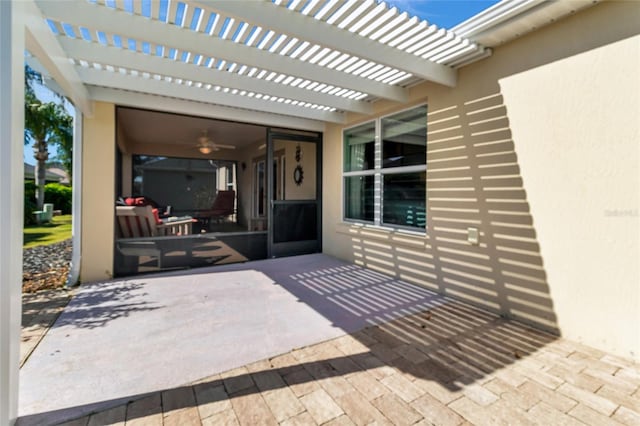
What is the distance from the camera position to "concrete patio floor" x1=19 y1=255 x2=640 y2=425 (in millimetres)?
1695

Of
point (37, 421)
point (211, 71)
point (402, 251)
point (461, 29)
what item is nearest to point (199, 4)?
point (211, 71)

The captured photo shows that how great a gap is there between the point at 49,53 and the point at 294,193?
13.5 ft

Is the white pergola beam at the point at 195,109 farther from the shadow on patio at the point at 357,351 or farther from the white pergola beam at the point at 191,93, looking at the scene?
the shadow on patio at the point at 357,351

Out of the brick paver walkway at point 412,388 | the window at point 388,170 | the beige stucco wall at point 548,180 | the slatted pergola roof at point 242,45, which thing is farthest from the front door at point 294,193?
the brick paver walkway at point 412,388

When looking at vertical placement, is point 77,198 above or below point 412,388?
above

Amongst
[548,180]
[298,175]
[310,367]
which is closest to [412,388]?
[310,367]

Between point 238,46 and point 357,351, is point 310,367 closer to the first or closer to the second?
point 357,351

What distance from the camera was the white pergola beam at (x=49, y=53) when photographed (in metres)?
2.01

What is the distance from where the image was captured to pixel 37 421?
5.26ft

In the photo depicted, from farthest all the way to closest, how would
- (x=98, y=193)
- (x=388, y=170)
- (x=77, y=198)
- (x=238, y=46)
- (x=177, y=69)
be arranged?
(x=388, y=170)
(x=98, y=193)
(x=77, y=198)
(x=177, y=69)
(x=238, y=46)

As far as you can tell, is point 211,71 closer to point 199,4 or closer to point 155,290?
point 199,4

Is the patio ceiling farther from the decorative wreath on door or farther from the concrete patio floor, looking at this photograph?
the concrete patio floor

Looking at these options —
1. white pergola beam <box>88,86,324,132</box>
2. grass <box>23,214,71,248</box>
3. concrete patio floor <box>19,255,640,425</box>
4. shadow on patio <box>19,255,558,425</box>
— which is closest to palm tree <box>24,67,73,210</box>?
grass <box>23,214,71,248</box>

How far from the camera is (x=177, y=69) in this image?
3234 millimetres
